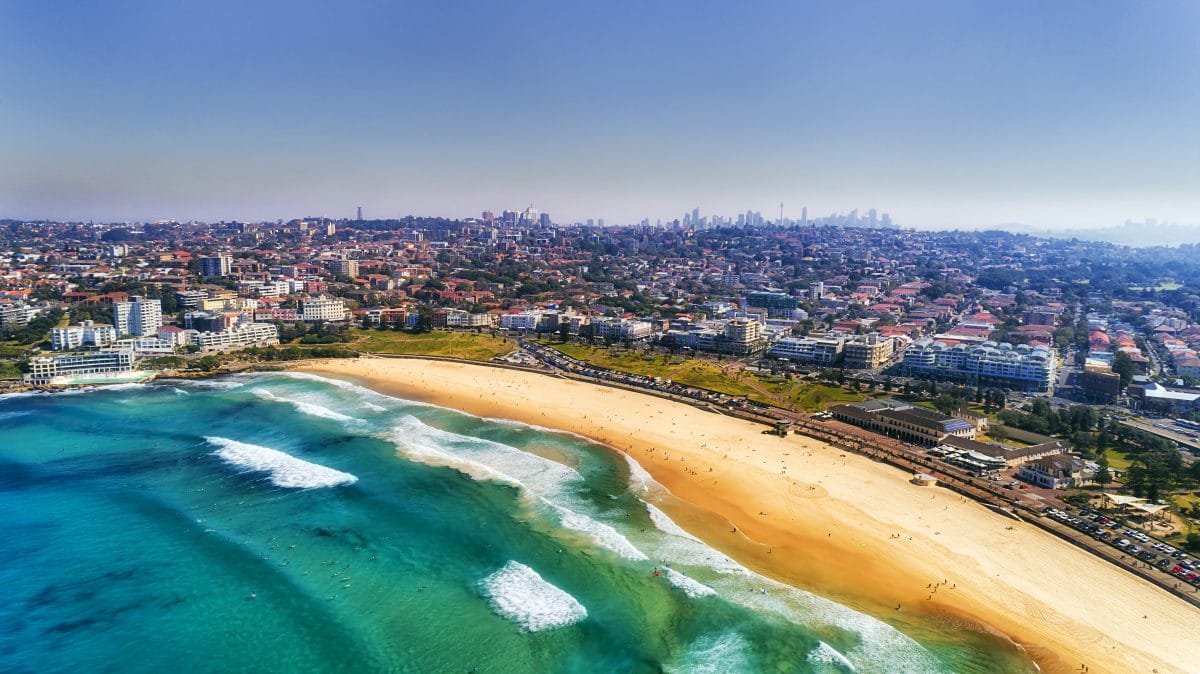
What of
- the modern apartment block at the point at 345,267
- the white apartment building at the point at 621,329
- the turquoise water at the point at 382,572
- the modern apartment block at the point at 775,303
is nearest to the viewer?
the turquoise water at the point at 382,572

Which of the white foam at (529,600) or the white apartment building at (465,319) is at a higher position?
the white apartment building at (465,319)

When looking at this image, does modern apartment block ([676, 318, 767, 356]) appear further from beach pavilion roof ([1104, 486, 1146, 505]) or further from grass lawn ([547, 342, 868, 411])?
beach pavilion roof ([1104, 486, 1146, 505])

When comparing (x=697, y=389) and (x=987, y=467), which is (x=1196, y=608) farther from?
(x=697, y=389)

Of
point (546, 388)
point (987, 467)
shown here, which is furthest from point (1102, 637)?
point (546, 388)

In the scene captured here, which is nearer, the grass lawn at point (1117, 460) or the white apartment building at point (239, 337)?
the grass lawn at point (1117, 460)

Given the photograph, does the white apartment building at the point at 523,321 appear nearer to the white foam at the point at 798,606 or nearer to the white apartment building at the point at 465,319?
the white apartment building at the point at 465,319

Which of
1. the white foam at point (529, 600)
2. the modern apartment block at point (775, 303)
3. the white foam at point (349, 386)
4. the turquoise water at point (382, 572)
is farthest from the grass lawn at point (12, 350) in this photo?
the modern apartment block at point (775, 303)

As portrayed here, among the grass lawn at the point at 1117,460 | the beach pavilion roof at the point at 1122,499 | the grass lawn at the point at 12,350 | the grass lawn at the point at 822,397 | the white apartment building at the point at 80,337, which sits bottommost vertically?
the grass lawn at the point at 1117,460
